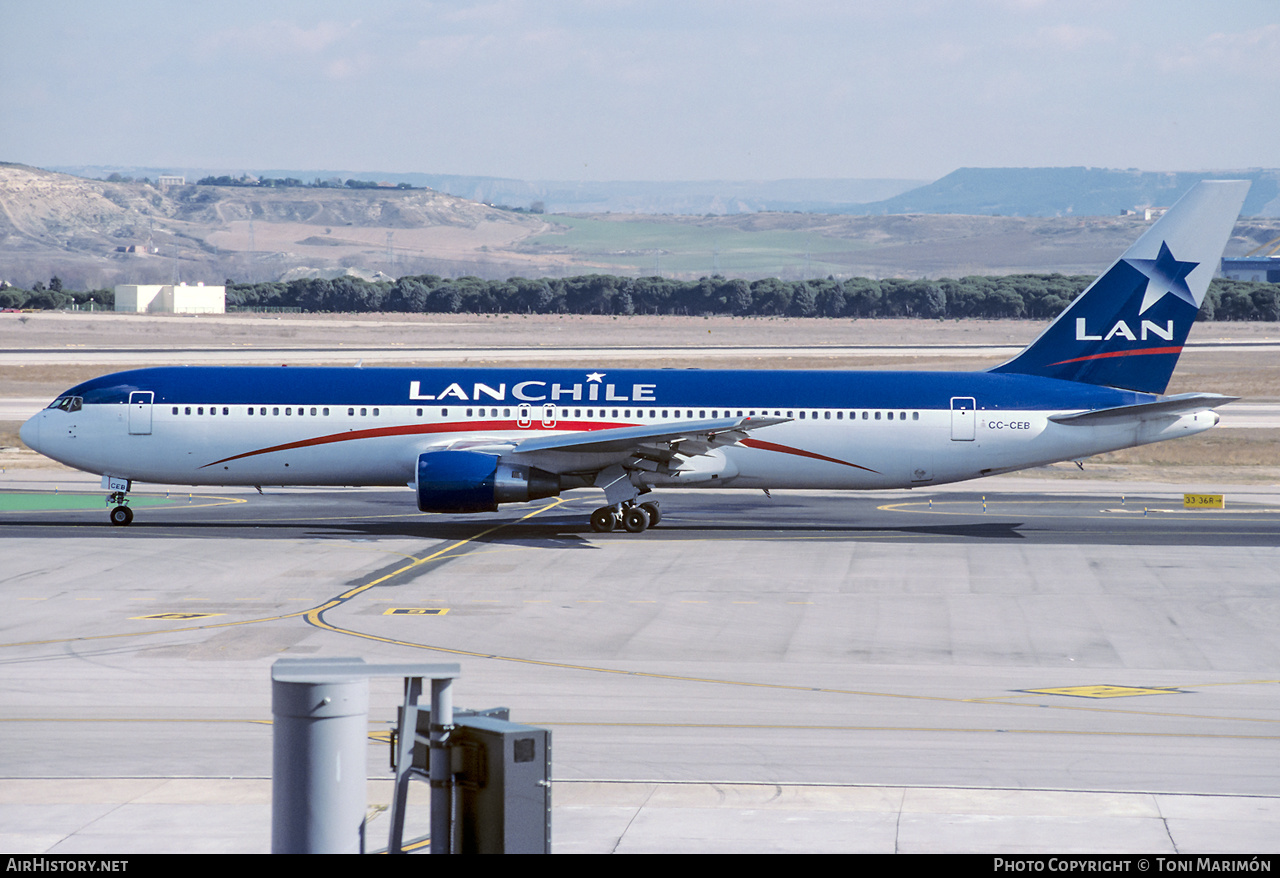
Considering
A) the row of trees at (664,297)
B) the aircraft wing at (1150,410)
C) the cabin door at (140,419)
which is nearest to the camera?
the aircraft wing at (1150,410)

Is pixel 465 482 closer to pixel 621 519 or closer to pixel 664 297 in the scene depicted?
pixel 621 519

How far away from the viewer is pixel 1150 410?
38.5 meters

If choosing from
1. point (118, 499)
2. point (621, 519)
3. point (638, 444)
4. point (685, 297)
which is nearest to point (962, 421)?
point (638, 444)

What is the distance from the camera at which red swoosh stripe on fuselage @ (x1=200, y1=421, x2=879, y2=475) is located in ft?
127

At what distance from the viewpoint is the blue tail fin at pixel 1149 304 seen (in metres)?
40.1

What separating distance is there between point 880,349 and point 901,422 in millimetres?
81427

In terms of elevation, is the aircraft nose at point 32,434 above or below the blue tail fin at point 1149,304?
below

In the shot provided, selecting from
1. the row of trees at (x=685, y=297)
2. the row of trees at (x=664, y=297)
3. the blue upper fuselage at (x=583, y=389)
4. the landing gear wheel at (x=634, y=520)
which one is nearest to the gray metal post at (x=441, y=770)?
the landing gear wheel at (x=634, y=520)

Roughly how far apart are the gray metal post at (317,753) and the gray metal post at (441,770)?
445 mm

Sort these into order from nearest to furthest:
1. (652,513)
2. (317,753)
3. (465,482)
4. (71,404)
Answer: (317,753) → (465,482) → (71,404) → (652,513)

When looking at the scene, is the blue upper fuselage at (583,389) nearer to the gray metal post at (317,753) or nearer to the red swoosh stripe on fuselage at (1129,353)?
the red swoosh stripe on fuselage at (1129,353)

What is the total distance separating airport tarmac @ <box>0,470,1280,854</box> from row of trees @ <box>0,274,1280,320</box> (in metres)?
141

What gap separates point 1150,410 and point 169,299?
547ft
